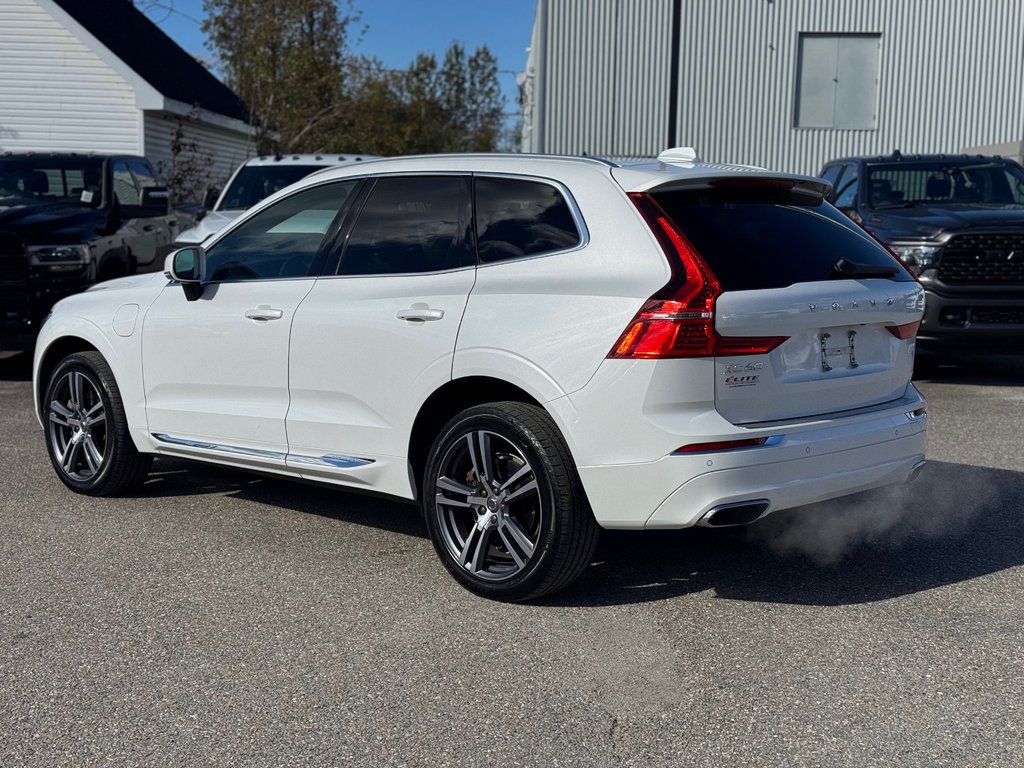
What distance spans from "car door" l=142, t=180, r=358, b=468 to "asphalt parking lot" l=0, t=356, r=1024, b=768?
484mm

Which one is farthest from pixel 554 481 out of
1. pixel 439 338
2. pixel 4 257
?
pixel 4 257

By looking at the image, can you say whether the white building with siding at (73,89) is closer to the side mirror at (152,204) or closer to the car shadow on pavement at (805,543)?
the side mirror at (152,204)

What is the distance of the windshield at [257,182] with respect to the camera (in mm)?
13719

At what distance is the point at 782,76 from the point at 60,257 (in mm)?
20477

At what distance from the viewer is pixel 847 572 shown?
533cm

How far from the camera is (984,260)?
10.2m

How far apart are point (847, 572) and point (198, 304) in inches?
131

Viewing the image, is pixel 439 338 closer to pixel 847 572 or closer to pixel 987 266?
pixel 847 572

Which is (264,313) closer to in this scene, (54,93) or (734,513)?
(734,513)

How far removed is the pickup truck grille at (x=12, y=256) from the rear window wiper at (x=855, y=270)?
317 inches

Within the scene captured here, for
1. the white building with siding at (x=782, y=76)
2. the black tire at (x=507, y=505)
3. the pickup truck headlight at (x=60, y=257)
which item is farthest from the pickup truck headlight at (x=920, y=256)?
the white building with siding at (x=782, y=76)

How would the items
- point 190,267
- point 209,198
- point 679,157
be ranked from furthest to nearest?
point 209,198 → point 190,267 → point 679,157

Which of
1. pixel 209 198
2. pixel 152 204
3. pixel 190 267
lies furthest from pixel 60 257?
pixel 190 267

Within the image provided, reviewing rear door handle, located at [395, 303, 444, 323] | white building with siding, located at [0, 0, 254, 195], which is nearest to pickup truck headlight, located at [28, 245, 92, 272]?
rear door handle, located at [395, 303, 444, 323]
